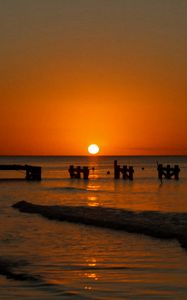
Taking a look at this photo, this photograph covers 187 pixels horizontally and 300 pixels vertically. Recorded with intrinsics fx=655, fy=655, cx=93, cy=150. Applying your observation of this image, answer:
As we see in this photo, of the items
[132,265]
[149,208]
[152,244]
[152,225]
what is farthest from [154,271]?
[149,208]

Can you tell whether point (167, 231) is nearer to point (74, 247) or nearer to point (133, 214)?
point (74, 247)

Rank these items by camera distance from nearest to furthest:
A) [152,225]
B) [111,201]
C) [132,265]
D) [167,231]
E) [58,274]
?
[58,274] → [132,265] → [167,231] → [152,225] → [111,201]

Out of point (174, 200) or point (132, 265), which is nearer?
point (132, 265)

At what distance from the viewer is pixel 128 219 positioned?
24.4 m

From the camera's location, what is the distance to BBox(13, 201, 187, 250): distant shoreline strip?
20.0m

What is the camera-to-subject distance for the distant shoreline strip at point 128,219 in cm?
2002

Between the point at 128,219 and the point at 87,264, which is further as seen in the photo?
the point at 128,219

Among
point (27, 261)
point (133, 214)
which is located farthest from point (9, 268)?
point (133, 214)

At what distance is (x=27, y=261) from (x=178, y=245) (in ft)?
14.7

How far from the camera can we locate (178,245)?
17.3 m

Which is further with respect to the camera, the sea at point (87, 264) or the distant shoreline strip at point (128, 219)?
the distant shoreline strip at point (128, 219)

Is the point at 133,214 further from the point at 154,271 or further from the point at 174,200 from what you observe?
the point at 154,271

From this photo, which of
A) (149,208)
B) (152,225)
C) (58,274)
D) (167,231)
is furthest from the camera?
(149,208)

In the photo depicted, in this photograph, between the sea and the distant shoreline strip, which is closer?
the sea
